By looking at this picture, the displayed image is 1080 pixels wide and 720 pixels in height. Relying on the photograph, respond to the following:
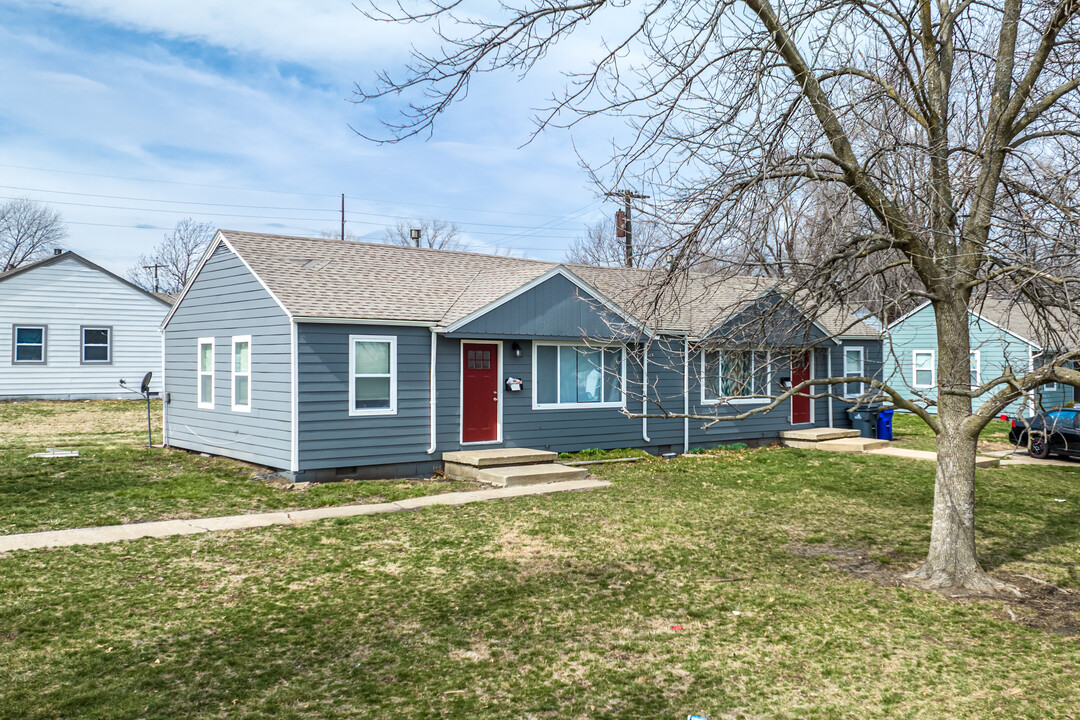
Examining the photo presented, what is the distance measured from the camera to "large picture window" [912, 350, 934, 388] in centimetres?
2994

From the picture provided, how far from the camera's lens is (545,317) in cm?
1541

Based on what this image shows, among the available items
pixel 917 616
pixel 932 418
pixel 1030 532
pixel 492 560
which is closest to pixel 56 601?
pixel 492 560

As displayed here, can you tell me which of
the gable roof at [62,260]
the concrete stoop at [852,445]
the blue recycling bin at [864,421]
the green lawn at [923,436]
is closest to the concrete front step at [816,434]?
the concrete stoop at [852,445]

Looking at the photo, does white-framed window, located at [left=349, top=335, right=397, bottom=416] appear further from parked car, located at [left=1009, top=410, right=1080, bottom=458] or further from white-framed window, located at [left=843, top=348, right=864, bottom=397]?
white-framed window, located at [left=843, top=348, right=864, bottom=397]

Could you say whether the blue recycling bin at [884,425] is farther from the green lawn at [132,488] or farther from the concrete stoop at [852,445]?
the green lawn at [132,488]

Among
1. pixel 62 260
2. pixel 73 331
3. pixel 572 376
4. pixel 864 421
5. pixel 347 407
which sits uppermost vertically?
pixel 62 260

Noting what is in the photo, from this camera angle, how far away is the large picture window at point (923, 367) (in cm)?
2994

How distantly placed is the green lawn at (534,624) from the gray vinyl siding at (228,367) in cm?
425

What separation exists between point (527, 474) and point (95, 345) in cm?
2028

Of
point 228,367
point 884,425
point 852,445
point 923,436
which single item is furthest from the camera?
point 923,436

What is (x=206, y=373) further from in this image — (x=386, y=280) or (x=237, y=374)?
(x=386, y=280)

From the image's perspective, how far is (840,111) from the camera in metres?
7.65

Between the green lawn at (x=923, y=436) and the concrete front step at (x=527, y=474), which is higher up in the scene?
the concrete front step at (x=527, y=474)

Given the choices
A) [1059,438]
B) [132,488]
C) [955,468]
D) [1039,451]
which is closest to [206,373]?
[132,488]
